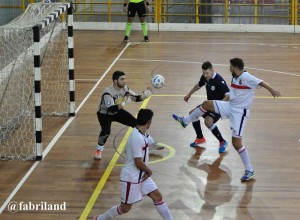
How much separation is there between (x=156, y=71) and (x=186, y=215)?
9.19 m

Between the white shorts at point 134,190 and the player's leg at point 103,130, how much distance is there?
305cm

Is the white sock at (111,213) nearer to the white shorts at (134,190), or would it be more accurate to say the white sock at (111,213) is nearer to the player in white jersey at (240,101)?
the white shorts at (134,190)

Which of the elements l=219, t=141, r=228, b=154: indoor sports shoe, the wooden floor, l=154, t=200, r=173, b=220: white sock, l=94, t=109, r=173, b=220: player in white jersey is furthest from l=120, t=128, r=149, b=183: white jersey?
l=219, t=141, r=228, b=154: indoor sports shoe

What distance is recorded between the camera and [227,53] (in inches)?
802

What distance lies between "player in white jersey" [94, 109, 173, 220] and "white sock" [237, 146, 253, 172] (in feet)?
7.46

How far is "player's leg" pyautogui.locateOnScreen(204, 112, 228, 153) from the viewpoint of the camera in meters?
11.2

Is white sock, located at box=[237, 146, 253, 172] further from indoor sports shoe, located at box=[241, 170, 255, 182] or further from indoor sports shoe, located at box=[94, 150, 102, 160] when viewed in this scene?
indoor sports shoe, located at box=[94, 150, 102, 160]

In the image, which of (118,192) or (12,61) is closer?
(118,192)

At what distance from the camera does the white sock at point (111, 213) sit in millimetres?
8259

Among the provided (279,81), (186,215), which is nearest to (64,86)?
(279,81)

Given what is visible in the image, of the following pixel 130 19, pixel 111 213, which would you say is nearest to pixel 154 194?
pixel 111 213

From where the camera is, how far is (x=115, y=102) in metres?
10.9

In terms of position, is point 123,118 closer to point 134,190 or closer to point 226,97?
point 226,97

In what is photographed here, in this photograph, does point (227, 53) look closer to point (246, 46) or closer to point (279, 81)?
point (246, 46)
